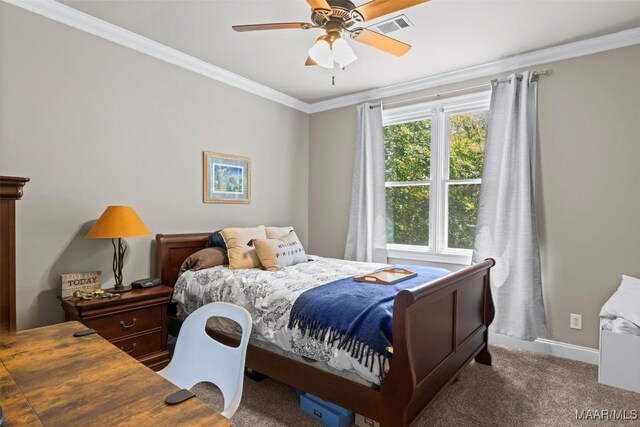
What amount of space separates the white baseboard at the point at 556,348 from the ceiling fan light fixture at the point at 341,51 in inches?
114

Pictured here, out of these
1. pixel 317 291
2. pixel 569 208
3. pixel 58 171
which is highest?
pixel 58 171

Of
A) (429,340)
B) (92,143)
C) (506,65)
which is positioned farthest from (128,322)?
(506,65)

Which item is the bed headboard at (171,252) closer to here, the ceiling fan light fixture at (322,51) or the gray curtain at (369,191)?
the gray curtain at (369,191)

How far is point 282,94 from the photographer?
429 centimetres

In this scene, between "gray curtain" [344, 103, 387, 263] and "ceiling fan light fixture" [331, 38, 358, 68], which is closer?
"ceiling fan light fixture" [331, 38, 358, 68]

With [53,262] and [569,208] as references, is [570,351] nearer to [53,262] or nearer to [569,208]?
[569,208]

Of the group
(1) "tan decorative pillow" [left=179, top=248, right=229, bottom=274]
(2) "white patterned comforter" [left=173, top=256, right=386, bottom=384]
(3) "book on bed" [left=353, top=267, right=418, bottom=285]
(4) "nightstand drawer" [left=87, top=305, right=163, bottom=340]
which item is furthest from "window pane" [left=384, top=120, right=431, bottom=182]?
(4) "nightstand drawer" [left=87, top=305, right=163, bottom=340]

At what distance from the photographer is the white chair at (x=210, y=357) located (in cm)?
132

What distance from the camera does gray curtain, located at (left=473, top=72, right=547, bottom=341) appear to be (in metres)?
3.07

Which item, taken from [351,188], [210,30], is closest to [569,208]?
[351,188]

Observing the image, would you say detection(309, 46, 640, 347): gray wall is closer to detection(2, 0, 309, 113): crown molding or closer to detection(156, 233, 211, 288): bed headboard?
detection(2, 0, 309, 113): crown molding

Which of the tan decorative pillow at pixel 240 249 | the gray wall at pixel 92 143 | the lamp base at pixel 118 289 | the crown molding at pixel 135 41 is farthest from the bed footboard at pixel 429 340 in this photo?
the crown molding at pixel 135 41

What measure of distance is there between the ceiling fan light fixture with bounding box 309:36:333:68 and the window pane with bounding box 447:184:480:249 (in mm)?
2164

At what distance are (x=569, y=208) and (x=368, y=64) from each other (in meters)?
2.22
